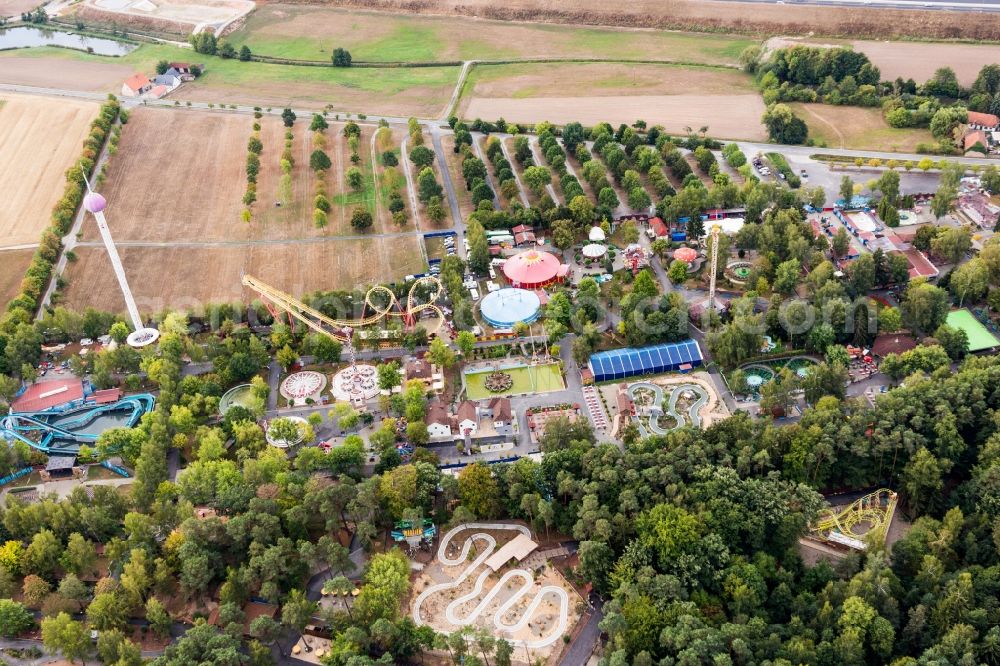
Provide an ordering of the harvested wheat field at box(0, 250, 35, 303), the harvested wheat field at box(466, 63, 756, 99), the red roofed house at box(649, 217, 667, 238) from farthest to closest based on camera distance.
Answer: the harvested wheat field at box(466, 63, 756, 99) < the red roofed house at box(649, 217, 667, 238) < the harvested wheat field at box(0, 250, 35, 303)

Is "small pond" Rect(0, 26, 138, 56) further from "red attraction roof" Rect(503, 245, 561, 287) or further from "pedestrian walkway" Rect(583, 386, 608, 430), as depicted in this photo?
"pedestrian walkway" Rect(583, 386, 608, 430)

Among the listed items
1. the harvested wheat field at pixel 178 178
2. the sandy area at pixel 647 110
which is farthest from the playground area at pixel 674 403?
the sandy area at pixel 647 110

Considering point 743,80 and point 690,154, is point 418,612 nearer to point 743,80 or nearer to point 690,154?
point 690,154

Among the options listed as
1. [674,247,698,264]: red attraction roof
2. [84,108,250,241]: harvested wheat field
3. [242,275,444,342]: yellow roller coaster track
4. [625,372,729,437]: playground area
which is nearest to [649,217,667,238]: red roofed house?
[674,247,698,264]: red attraction roof

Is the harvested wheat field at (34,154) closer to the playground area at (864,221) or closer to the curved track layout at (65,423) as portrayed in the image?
the curved track layout at (65,423)

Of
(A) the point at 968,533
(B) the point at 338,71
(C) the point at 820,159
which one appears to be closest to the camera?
(A) the point at 968,533

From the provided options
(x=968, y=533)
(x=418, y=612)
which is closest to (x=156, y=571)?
(x=418, y=612)
